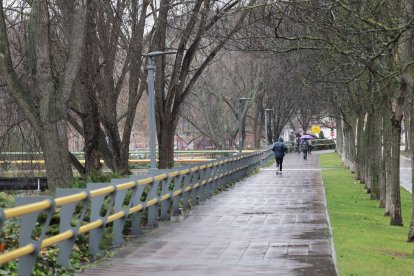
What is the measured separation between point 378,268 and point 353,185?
23239mm

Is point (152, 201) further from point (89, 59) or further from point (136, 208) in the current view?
point (89, 59)

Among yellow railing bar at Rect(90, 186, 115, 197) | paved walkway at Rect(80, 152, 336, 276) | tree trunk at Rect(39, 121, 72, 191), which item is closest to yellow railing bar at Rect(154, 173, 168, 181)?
paved walkway at Rect(80, 152, 336, 276)

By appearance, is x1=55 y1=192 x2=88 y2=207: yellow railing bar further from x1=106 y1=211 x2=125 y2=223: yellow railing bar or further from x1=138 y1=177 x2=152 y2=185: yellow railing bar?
x1=138 y1=177 x2=152 y2=185: yellow railing bar

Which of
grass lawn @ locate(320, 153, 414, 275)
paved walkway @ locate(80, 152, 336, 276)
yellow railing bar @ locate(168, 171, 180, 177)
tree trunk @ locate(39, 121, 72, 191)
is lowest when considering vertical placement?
grass lawn @ locate(320, 153, 414, 275)

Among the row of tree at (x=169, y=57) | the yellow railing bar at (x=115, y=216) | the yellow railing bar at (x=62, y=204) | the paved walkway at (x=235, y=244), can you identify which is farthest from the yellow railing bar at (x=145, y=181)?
the row of tree at (x=169, y=57)

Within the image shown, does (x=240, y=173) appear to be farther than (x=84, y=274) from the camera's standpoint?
Yes

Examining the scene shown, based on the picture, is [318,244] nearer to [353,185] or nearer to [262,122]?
[353,185]

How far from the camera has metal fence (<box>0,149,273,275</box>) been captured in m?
8.48

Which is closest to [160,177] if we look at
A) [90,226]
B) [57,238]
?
[90,226]

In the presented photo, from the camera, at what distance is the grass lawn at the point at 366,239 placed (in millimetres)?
11484

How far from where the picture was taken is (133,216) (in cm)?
1446

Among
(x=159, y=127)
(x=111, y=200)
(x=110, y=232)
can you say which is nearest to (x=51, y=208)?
(x=111, y=200)

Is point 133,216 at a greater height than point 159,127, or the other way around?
point 159,127

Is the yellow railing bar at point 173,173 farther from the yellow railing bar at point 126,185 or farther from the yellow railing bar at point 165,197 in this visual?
the yellow railing bar at point 126,185
